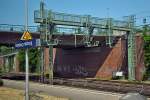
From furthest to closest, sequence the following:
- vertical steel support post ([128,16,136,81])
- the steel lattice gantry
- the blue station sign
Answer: vertical steel support post ([128,16,136,81])
the steel lattice gantry
the blue station sign

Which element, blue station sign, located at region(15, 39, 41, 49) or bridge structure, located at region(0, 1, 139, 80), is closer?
blue station sign, located at region(15, 39, 41, 49)

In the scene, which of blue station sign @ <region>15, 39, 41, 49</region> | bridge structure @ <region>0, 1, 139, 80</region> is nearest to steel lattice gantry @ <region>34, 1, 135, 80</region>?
bridge structure @ <region>0, 1, 139, 80</region>

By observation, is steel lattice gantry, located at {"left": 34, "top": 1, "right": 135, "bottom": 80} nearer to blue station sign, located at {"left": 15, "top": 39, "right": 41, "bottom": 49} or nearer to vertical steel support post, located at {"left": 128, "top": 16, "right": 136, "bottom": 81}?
vertical steel support post, located at {"left": 128, "top": 16, "right": 136, "bottom": 81}

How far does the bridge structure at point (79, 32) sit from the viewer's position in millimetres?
46000

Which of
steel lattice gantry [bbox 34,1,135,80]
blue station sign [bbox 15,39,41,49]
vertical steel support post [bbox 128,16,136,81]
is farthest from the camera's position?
vertical steel support post [bbox 128,16,136,81]

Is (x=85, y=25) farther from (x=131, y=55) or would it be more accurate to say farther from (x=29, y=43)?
(x=29, y=43)

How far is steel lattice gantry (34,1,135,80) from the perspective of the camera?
45812 millimetres

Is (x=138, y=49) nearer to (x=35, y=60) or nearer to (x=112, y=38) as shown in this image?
(x=112, y=38)

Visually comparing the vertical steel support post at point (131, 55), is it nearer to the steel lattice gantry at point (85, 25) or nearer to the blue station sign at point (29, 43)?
the steel lattice gantry at point (85, 25)

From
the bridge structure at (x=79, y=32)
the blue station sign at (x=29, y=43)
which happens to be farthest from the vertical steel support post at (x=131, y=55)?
the blue station sign at (x=29, y=43)

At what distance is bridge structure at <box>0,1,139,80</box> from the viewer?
46000mm

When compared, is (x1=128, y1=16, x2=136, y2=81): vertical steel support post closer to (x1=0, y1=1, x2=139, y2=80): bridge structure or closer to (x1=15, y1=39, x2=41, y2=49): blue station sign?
(x1=0, y1=1, x2=139, y2=80): bridge structure

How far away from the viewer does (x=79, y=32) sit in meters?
53.4

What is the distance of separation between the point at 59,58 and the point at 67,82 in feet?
102
